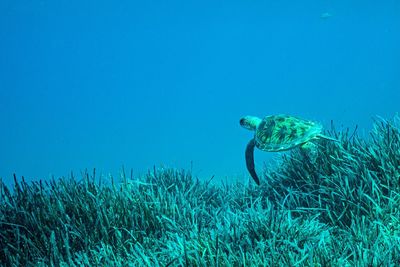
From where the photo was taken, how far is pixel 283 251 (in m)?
3.12

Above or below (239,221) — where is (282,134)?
above

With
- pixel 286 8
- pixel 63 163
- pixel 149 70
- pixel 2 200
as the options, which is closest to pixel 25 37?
pixel 149 70

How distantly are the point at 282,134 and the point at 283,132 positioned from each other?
2.0 inches

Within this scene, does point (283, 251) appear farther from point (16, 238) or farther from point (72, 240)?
point (16, 238)

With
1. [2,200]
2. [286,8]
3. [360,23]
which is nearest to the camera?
[2,200]

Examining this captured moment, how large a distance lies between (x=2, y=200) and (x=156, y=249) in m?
2.32

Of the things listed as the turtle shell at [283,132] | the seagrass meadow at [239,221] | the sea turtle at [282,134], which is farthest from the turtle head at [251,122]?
the seagrass meadow at [239,221]

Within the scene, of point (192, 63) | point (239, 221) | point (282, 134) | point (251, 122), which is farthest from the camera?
point (192, 63)

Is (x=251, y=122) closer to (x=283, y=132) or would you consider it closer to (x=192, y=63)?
(x=283, y=132)

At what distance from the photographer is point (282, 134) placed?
230 inches

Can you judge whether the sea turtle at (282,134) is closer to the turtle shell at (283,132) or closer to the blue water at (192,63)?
the turtle shell at (283,132)

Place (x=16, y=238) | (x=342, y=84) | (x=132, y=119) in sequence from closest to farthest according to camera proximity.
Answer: (x=16, y=238) → (x=342, y=84) → (x=132, y=119)

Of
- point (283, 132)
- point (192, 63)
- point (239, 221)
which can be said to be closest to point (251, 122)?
point (283, 132)

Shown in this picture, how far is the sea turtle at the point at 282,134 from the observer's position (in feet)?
18.1
